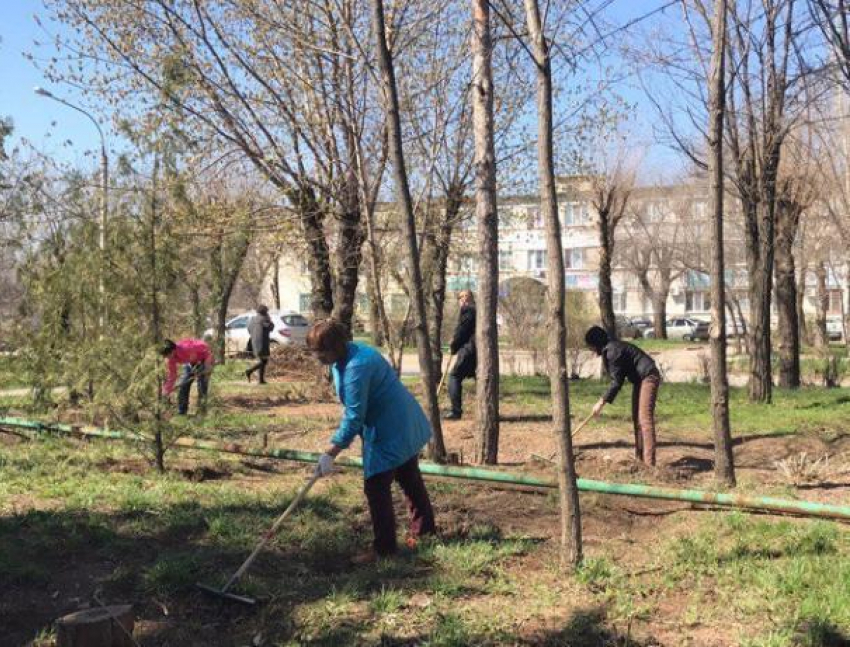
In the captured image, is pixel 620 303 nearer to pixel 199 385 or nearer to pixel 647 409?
pixel 647 409

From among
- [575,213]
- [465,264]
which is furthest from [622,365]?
[575,213]

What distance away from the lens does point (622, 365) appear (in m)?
7.59

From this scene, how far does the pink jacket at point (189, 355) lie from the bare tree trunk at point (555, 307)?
3.90 meters

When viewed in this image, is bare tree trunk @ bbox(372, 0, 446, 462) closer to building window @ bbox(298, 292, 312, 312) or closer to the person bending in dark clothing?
the person bending in dark clothing

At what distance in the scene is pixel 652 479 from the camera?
713 cm

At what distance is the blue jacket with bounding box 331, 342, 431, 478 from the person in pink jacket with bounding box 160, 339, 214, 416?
2766 millimetres

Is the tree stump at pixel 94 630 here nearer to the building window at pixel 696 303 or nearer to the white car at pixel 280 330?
the white car at pixel 280 330

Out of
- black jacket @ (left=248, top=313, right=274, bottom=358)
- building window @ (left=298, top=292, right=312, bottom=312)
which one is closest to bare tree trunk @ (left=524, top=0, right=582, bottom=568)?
black jacket @ (left=248, top=313, right=274, bottom=358)

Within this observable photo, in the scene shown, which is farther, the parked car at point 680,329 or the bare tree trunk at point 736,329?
the parked car at point 680,329

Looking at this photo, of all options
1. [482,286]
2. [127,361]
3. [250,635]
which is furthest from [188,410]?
[250,635]

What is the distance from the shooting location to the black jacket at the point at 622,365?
24.8ft

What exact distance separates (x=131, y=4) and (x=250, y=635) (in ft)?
31.5

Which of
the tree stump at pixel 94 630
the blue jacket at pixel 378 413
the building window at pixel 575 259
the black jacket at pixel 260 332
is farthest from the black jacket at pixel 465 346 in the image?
the building window at pixel 575 259

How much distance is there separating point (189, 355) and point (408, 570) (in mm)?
4102
